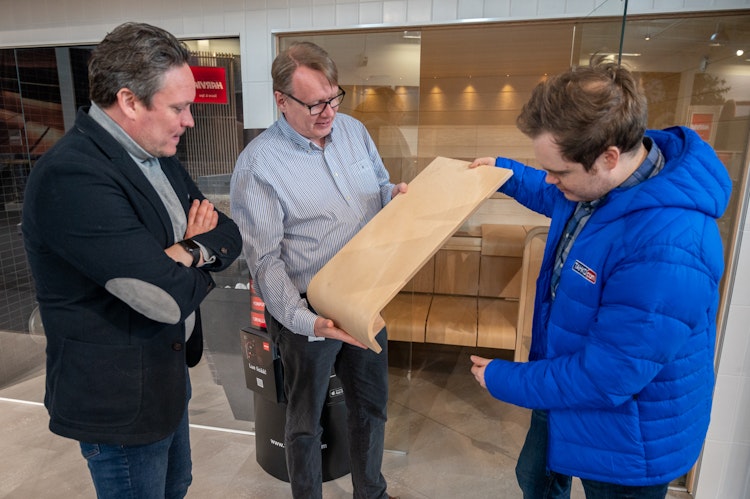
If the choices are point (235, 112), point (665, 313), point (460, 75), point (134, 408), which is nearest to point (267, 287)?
point (134, 408)

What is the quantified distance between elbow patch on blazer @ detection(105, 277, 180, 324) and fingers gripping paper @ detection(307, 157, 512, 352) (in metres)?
0.44

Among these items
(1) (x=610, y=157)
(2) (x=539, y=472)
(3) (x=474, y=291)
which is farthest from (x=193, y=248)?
(3) (x=474, y=291)

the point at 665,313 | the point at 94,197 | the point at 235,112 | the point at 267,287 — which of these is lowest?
the point at 267,287

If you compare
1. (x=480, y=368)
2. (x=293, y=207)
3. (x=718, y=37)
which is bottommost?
(x=480, y=368)

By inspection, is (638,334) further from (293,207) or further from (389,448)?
(389,448)

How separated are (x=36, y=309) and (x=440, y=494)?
2.92 m

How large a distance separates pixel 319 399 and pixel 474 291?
6.82 feet

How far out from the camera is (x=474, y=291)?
3674 millimetres

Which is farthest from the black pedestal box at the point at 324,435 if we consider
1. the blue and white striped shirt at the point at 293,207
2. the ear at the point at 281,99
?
the ear at the point at 281,99

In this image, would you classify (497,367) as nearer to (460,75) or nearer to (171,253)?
(171,253)

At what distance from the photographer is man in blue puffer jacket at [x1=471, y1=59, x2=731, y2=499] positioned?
100 cm

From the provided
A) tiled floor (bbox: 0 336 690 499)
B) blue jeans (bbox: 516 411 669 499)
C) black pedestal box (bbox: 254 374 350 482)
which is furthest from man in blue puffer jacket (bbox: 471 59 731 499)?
tiled floor (bbox: 0 336 690 499)

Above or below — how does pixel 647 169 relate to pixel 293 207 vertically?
above

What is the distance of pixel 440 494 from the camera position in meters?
2.34
